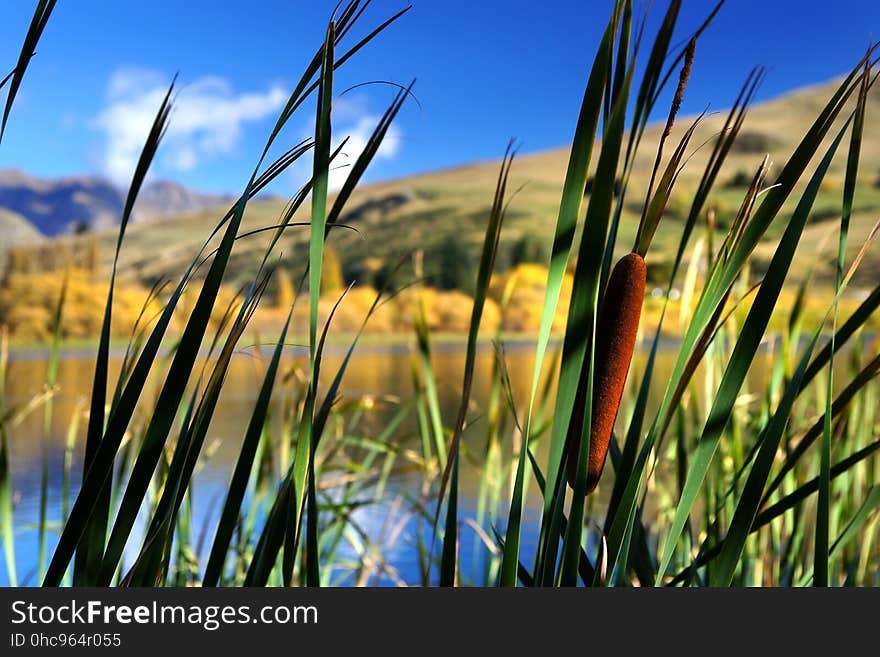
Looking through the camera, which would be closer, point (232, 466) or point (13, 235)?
point (232, 466)

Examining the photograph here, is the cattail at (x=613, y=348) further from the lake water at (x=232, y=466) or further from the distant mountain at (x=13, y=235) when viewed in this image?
the distant mountain at (x=13, y=235)

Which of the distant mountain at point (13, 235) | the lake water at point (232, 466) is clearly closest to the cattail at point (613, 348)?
the lake water at point (232, 466)

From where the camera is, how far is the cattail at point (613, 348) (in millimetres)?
252

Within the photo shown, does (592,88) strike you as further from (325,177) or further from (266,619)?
(266,619)

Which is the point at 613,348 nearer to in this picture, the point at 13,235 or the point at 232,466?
the point at 232,466

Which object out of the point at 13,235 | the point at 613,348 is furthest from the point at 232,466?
the point at 13,235

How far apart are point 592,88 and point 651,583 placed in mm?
246

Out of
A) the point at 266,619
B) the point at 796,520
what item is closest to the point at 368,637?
the point at 266,619

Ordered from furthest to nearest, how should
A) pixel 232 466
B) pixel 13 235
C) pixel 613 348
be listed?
pixel 13 235, pixel 232 466, pixel 613 348

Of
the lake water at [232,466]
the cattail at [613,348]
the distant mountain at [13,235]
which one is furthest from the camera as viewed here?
the distant mountain at [13,235]

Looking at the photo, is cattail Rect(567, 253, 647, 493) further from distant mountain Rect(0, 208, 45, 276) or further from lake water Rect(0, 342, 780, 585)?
distant mountain Rect(0, 208, 45, 276)

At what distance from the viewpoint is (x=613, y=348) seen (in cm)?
26

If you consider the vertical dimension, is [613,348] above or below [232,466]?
below

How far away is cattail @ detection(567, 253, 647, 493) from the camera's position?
0.83 feet
